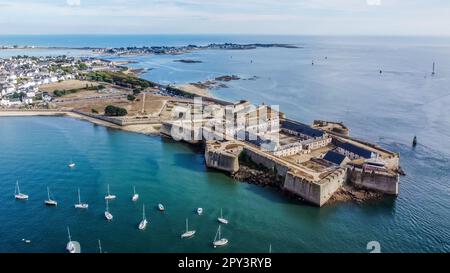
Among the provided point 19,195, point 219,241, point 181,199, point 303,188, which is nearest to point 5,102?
point 19,195

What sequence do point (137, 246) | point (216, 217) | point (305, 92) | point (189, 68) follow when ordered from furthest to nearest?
point (189, 68) → point (305, 92) → point (216, 217) → point (137, 246)

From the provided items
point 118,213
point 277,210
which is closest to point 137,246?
point 118,213

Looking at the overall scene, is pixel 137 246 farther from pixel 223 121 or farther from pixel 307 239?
pixel 223 121

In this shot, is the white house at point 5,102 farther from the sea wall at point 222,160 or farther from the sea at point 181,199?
the sea wall at point 222,160

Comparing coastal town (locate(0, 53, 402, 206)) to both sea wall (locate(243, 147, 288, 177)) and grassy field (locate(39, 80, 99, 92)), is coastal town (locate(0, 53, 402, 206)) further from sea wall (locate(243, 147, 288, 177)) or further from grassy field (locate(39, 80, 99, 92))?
grassy field (locate(39, 80, 99, 92))

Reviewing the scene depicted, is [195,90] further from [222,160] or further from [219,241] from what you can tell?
[219,241]

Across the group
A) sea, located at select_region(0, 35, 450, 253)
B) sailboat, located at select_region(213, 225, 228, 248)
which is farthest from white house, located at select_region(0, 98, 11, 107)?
sailboat, located at select_region(213, 225, 228, 248)
